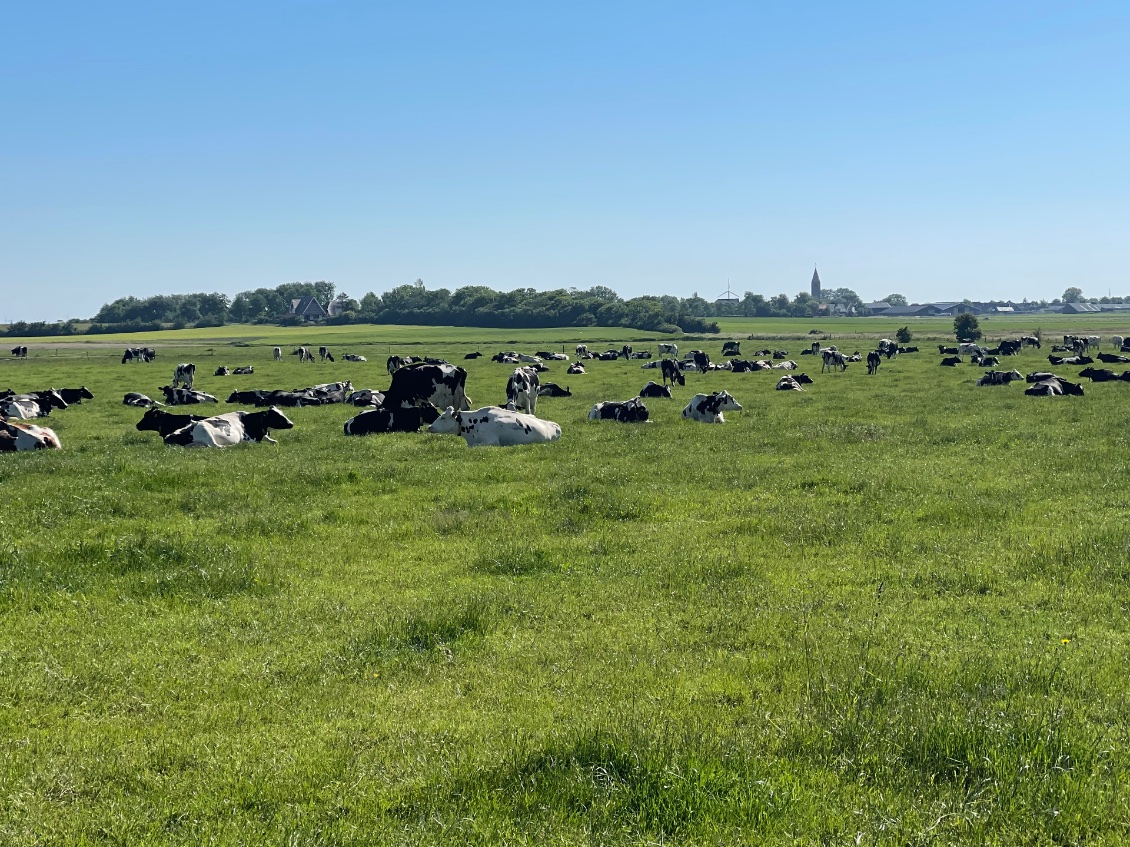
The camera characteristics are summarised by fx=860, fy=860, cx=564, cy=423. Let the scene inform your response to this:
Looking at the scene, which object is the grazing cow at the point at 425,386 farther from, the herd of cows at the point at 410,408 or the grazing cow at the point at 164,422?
the grazing cow at the point at 164,422

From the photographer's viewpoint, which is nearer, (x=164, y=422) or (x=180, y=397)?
(x=164, y=422)

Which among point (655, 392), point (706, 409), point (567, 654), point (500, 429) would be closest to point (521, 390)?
point (706, 409)

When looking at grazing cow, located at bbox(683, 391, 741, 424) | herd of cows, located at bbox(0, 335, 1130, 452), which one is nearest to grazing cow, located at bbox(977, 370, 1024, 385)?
herd of cows, located at bbox(0, 335, 1130, 452)

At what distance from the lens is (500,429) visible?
854 inches

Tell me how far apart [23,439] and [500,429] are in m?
11.8

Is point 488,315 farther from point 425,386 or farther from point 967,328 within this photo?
point 425,386

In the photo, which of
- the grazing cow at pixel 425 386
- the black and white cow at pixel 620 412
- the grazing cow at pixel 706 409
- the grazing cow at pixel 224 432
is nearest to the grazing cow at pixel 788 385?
the grazing cow at pixel 706 409

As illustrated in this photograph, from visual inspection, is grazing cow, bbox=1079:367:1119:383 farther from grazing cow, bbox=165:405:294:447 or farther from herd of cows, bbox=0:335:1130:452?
grazing cow, bbox=165:405:294:447

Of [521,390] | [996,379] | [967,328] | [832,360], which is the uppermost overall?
[967,328]

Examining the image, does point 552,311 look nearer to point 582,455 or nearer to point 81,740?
point 582,455

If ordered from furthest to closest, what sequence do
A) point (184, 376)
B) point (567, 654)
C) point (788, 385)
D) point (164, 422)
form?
1. point (184, 376)
2. point (788, 385)
3. point (164, 422)
4. point (567, 654)

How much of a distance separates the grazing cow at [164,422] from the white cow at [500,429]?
24.7 ft

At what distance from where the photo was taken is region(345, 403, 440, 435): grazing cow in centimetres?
2400

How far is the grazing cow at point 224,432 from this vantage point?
72.0 feet
